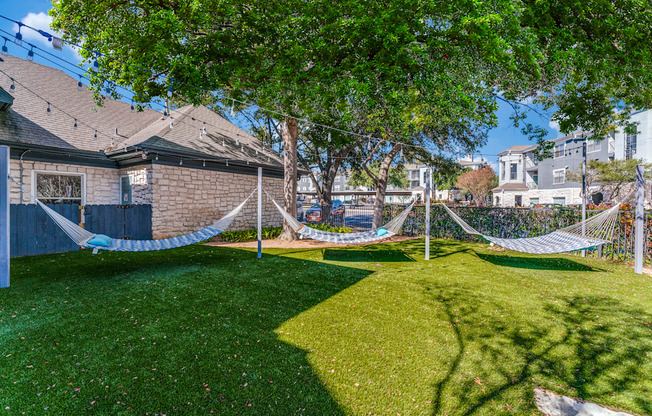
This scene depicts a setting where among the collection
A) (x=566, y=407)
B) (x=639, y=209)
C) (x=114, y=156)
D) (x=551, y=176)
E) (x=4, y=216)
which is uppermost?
(x=551, y=176)

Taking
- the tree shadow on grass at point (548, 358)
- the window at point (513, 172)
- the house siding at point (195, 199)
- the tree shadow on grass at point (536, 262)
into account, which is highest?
the window at point (513, 172)

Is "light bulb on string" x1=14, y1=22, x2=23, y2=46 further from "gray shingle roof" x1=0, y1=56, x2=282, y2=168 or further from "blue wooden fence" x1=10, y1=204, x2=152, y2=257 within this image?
"gray shingle roof" x1=0, y1=56, x2=282, y2=168

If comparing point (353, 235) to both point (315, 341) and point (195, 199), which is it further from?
point (195, 199)

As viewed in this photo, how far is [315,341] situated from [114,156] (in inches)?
343

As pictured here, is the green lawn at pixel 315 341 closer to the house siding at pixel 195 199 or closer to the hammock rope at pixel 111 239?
the hammock rope at pixel 111 239

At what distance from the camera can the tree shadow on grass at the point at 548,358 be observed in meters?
2.20

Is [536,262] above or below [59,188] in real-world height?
below

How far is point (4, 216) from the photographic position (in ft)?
12.5

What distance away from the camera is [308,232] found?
21.4 ft

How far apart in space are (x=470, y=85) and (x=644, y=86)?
421 centimetres

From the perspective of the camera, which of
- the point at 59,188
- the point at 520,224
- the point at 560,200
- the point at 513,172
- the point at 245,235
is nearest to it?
the point at 59,188

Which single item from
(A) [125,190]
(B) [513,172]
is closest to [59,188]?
(A) [125,190]

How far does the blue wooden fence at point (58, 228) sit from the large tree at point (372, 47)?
3054 mm

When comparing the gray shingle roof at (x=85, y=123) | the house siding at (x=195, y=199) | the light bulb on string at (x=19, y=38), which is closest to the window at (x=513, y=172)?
the gray shingle roof at (x=85, y=123)
